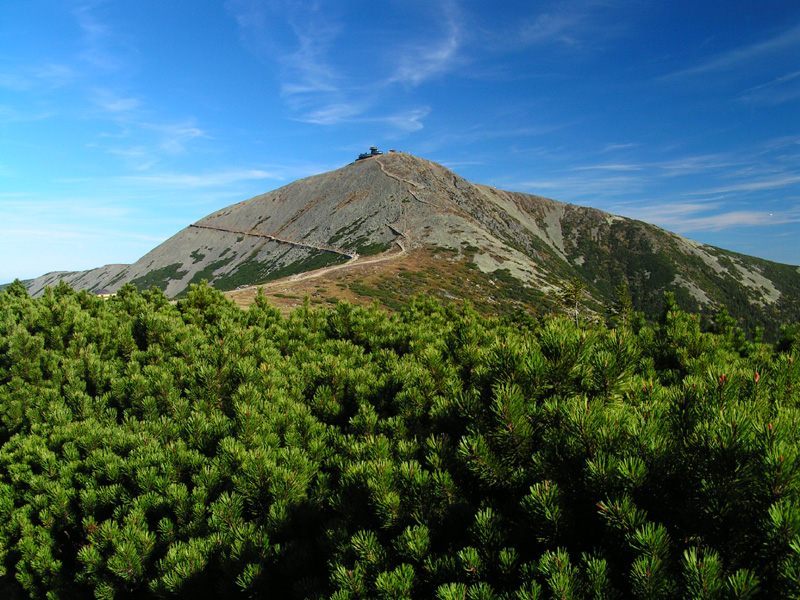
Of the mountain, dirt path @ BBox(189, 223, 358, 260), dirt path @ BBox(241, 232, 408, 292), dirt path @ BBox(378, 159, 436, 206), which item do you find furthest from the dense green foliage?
dirt path @ BBox(378, 159, 436, 206)

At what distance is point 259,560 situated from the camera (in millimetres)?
4156

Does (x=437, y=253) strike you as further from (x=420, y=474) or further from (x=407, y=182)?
(x=420, y=474)

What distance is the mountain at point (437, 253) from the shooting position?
81938mm

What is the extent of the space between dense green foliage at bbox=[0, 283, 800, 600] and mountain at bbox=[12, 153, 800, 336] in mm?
49357

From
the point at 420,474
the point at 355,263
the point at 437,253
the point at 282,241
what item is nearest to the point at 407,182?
the point at 282,241

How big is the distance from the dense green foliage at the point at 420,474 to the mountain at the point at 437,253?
162 feet

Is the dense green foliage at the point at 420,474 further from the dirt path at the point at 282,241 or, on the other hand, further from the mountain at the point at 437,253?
the dirt path at the point at 282,241

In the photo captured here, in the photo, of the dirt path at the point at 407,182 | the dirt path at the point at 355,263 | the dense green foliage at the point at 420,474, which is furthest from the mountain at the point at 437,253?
the dense green foliage at the point at 420,474

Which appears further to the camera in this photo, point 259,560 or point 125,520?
point 125,520

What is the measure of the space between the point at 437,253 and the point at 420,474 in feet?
297

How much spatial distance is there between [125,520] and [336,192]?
15141cm

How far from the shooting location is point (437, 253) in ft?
305

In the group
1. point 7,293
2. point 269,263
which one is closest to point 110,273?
point 269,263

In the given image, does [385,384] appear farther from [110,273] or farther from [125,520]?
[110,273]
